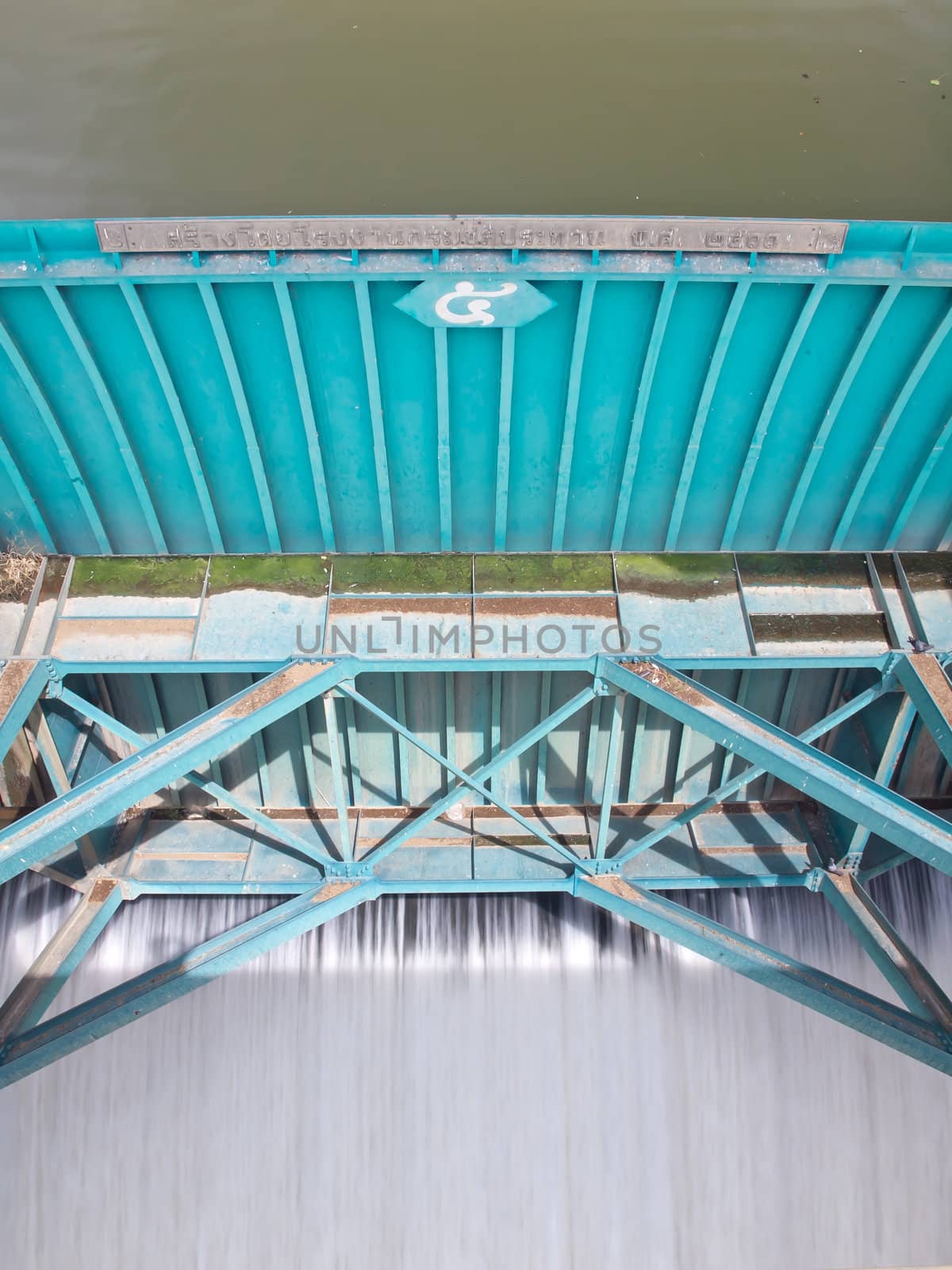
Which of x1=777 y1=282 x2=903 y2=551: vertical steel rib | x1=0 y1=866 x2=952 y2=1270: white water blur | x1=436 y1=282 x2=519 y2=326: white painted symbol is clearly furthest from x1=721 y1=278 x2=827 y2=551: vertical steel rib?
x1=0 y1=866 x2=952 y2=1270: white water blur

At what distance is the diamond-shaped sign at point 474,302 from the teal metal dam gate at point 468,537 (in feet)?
0.07

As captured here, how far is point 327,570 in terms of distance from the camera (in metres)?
8.12

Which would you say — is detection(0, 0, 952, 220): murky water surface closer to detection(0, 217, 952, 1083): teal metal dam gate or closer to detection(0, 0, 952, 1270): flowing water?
detection(0, 0, 952, 1270): flowing water

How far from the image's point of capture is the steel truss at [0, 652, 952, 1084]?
21.5 ft

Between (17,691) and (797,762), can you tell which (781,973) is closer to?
(797,762)

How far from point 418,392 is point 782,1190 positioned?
28.7ft

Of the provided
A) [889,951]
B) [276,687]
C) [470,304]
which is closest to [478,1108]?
[889,951]

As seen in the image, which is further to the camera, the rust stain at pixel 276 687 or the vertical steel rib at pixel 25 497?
the vertical steel rib at pixel 25 497

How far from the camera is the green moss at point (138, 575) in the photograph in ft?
26.2

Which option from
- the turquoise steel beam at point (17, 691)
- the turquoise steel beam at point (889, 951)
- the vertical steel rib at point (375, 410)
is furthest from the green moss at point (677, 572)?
the turquoise steel beam at point (17, 691)

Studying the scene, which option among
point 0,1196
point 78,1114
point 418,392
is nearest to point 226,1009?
point 78,1114

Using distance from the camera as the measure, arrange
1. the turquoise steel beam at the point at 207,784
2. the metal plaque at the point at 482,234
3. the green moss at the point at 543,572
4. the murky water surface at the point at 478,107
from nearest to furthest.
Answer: the metal plaque at the point at 482,234
the turquoise steel beam at the point at 207,784
the green moss at the point at 543,572
the murky water surface at the point at 478,107

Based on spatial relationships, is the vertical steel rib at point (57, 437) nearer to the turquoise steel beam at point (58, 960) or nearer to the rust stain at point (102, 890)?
the rust stain at point (102, 890)

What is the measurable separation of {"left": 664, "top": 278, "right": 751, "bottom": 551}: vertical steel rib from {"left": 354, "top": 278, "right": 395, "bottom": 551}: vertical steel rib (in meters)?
2.43
